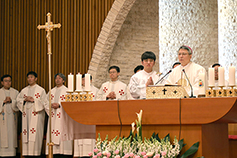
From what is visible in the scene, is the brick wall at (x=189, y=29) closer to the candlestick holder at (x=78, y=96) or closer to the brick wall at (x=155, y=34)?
the brick wall at (x=155, y=34)

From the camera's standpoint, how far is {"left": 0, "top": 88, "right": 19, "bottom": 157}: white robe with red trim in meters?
7.96

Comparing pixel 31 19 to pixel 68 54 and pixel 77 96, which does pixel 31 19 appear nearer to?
pixel 68 54

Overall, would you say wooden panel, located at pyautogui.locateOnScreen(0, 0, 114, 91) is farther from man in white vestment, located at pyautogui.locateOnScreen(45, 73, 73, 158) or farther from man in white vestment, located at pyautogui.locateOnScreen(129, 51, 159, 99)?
man in white vestment, located at pyautogui.locateOnScreen(129, 51, 159, 99)

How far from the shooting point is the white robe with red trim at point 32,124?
25.7 feet

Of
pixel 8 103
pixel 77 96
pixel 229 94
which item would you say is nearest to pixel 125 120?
pixel 77 96

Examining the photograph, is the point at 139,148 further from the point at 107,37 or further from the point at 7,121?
the point at 7,121

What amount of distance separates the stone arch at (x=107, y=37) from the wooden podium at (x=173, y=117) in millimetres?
4232

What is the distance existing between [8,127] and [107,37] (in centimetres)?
280

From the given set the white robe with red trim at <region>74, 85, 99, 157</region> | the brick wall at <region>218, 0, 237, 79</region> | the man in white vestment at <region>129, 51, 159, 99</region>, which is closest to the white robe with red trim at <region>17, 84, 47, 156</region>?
the white robe with red trim at <region>74, 85, 99, 157</region>

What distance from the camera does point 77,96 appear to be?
407 cm

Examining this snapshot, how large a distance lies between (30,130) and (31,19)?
268 cm

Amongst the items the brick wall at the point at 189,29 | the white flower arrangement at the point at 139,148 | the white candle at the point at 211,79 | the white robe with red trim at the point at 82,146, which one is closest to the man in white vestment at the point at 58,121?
the white robe with red trim at the point at 82,146

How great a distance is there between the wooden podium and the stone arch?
423cm

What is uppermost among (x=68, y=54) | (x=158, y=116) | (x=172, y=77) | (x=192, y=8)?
(x=192, y=8)
